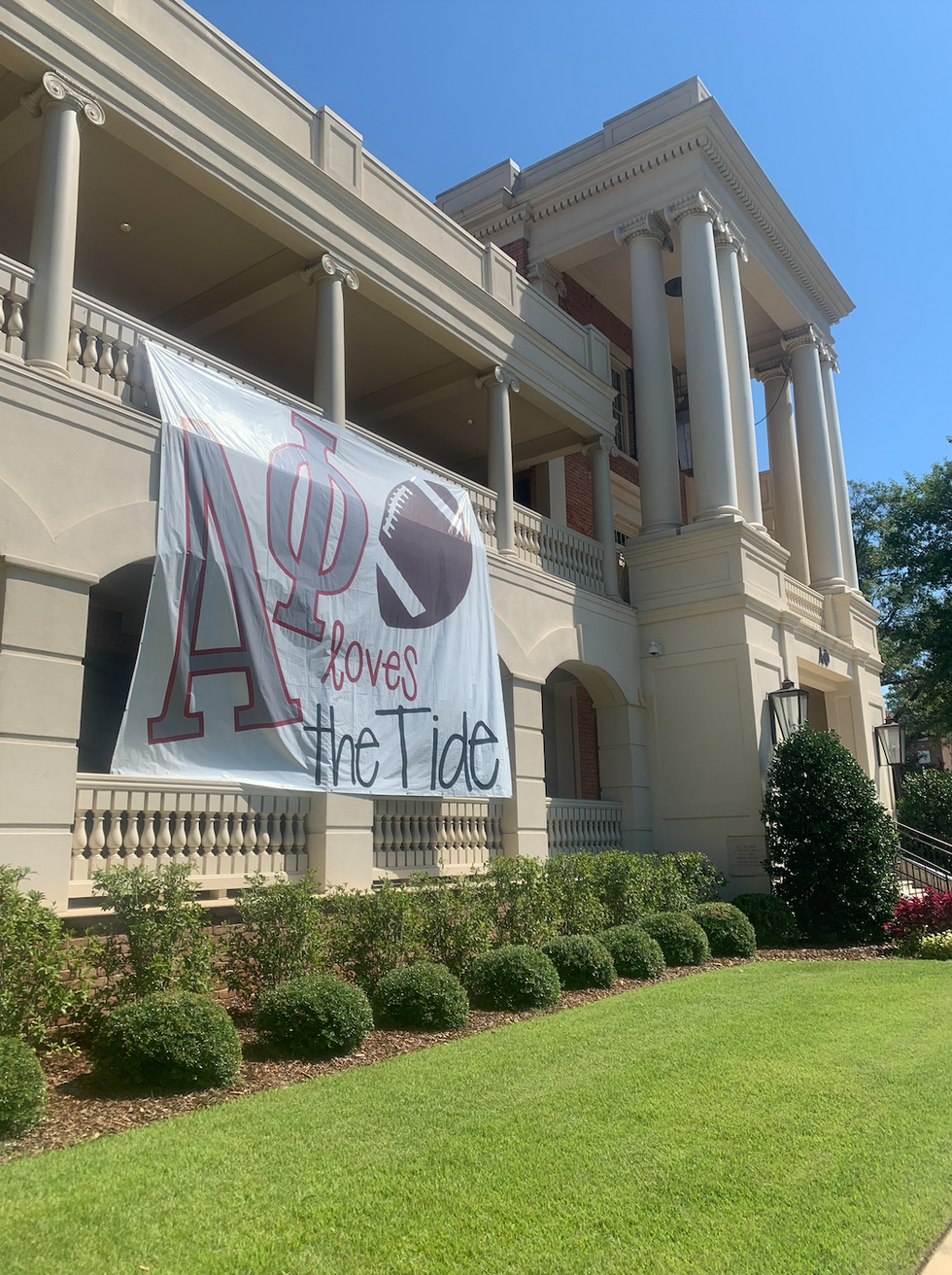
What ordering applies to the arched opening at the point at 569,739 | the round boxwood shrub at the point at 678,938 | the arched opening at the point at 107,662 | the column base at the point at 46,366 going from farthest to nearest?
the arched opening at the point at 569,739 → the arched opening at the point at 107,662 → the round boxwood shrub at the point at 678,938 → the column base at the point at 46,366

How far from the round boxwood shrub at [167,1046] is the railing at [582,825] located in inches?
330

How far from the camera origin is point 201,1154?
496 centimetres

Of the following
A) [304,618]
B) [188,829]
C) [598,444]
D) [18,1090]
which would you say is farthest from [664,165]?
[18,1090]

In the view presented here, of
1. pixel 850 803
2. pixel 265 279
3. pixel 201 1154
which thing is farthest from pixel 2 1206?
pixel 850 803

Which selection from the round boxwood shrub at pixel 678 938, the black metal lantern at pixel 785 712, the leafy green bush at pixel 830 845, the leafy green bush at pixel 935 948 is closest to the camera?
the round boxwood shrub at pixel 678 938

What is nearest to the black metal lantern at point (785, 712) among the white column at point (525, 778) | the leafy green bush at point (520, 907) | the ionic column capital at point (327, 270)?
the white column at point (525, 778)

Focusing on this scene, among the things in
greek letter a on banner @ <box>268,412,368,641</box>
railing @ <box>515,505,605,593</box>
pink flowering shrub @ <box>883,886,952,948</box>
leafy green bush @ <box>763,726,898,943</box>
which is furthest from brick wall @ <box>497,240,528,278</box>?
pink flowering shrub @ <box>883,886,952,948</box>

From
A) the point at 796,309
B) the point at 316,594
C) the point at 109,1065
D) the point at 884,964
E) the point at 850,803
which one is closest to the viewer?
the point at 109,1065

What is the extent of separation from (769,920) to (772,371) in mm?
15178

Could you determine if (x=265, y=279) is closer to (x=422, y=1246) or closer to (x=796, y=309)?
(x=422, y=1246)

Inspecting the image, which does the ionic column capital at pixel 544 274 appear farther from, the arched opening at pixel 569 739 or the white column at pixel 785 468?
the arched opening at pixel 569 739

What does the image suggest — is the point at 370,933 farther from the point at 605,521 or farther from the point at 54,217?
the point at 605,521

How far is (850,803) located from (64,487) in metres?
12.0

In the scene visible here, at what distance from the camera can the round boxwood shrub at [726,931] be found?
1301 cm
